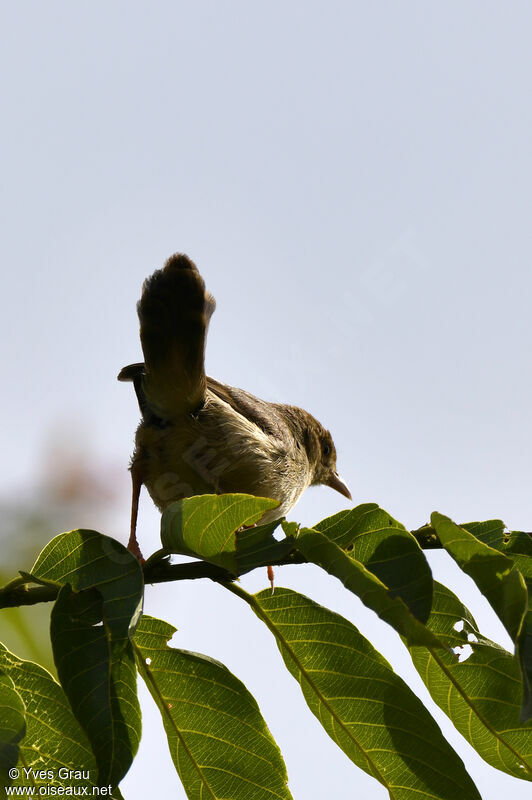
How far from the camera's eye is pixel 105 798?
5.26 ft

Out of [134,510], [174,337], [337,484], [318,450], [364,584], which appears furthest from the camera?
[337,484]

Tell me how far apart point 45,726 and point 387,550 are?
87 cm

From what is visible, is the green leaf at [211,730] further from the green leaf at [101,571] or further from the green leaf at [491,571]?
the green leaf at [491,571]

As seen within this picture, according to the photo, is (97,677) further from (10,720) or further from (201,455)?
(201,455)

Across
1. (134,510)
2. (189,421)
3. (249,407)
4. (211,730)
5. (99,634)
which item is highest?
(249,407)

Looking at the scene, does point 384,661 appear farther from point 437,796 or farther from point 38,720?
point 38,720

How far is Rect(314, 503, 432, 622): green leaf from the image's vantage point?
1.47m

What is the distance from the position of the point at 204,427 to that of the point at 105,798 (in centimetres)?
266

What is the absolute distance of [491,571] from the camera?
4.84ft

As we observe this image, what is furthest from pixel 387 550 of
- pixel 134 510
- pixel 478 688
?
pixel 134 510

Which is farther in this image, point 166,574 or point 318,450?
point 318,450

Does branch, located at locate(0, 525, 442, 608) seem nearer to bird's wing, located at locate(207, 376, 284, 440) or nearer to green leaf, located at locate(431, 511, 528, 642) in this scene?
green leaf, located at locate(431, 511, 528, 642)

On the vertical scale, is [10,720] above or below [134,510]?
below

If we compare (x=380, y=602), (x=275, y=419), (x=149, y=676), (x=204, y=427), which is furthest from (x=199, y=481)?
(x=380, y=602)
